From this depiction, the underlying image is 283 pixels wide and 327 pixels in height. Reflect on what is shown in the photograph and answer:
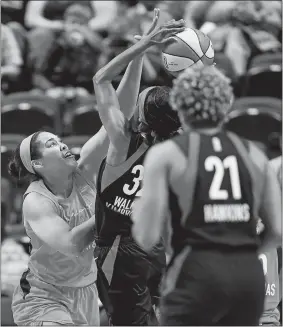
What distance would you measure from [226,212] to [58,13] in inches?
279

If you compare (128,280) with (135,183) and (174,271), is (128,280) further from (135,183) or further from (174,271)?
(174,271)

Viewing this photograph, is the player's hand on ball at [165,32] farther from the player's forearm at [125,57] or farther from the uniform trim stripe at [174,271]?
the uniform trim stripe at [174,271]

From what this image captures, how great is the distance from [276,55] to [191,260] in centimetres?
580

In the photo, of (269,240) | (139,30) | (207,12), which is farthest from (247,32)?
(269,240)

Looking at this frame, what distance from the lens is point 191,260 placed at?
10.8 feet

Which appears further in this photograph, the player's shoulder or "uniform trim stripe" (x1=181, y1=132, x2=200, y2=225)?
the player's shoulder

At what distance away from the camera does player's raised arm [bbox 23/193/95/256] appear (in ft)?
14.2

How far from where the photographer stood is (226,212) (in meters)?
A: 3.25

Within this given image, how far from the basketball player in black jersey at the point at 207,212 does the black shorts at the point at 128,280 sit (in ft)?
3.24

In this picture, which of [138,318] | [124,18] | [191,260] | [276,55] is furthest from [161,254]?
[124,18]

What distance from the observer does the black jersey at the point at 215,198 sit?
3.25m

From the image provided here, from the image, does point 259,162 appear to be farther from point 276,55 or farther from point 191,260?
point 276,55

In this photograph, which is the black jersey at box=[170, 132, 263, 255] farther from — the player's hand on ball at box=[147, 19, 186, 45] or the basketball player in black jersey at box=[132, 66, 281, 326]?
the player's hand on ball at box=[147, 19, 186, 45]

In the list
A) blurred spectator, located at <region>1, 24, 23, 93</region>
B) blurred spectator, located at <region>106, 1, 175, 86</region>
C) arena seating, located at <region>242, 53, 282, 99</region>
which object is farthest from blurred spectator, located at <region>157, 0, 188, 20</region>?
blurred spectator, located at <region>1, 24, 23, 93</region>
